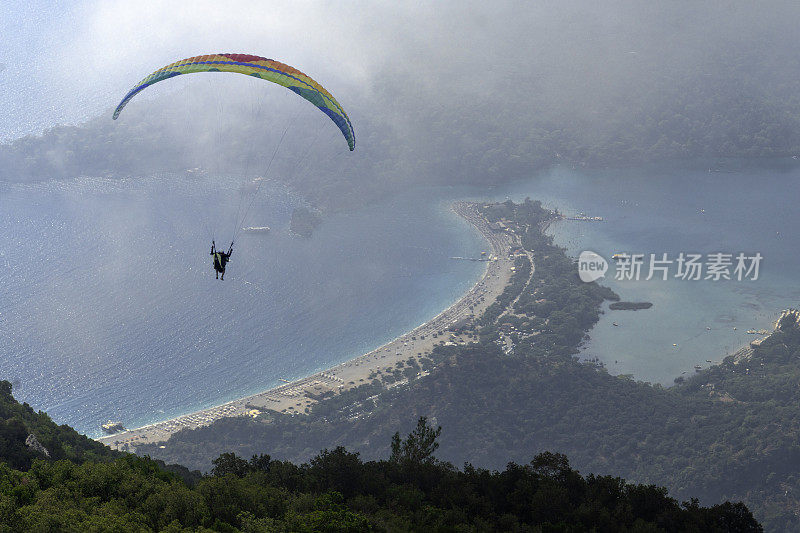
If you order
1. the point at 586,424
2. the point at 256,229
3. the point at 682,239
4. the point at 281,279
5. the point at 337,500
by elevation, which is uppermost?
the point at 682,239

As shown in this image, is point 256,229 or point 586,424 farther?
point 256,229

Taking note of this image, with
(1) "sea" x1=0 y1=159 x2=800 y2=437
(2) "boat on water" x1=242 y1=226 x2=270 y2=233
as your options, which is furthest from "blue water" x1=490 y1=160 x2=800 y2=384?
(2) "boat on water" x1=242 y1=226 x2=270 y2=233

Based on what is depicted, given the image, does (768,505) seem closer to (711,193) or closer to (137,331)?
(137,331)

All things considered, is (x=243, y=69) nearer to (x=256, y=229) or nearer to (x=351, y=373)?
(x=351, y=373)

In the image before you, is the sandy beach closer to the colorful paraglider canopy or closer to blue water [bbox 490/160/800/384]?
blue water [bbox 490/160/800/384]

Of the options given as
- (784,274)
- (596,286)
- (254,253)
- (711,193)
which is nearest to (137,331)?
(254,253)

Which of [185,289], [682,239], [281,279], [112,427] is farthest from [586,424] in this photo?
[682,239]
